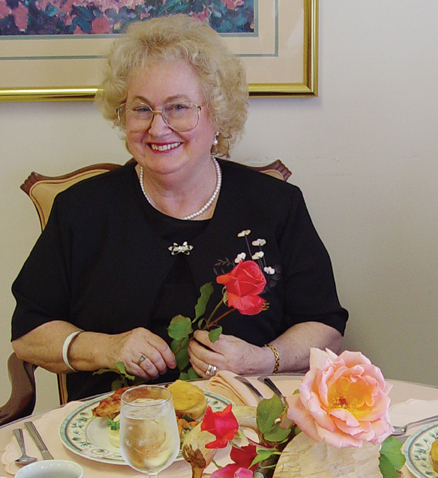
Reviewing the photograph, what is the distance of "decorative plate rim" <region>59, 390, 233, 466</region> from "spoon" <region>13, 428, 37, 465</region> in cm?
5

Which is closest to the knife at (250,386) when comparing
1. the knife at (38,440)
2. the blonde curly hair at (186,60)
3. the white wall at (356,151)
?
the knife at (38,440)

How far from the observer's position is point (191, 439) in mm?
607

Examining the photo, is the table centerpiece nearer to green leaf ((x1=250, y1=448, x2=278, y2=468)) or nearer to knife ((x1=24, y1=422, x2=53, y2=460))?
green leaf ((x1=250, y1=448, x2=278, y2=468))

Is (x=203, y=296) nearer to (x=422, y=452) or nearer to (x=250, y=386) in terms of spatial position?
(x=250, y=386)

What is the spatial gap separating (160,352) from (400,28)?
1284 mm

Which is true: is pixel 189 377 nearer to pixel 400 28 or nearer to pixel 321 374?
pixel 321 374

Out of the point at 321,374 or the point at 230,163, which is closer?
the point at 321,374

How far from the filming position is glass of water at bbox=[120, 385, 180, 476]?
0.66 meters

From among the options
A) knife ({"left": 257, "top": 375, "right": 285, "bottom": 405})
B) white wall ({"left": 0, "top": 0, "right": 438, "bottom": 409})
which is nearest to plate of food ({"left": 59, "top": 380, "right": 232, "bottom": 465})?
knife ({"left": 257, "top": 375, "right": 285, "bottom": 405})

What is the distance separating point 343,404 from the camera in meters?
0.57

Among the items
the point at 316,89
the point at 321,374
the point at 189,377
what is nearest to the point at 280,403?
the point at 321,374

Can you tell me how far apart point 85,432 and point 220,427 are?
1.51 feet

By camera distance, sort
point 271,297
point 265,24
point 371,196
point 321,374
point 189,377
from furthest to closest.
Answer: point 371,196 → point 265,24 → point 271,297 → point 189,377 → point 321,374

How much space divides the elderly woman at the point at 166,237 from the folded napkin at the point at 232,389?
1.03 feet
